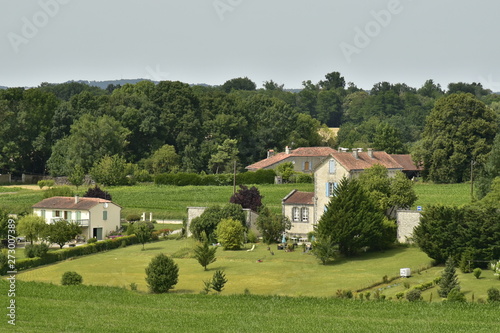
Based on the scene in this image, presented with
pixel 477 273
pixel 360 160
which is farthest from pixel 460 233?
pixel 360 160

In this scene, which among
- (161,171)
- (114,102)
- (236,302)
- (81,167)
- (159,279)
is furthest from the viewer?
(114,102)

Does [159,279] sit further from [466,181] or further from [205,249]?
[466,181]

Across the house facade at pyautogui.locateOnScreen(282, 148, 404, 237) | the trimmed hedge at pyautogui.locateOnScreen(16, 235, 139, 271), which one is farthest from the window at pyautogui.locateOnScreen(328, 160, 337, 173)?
the trimmed hedge at pyautogui.locateOnScreen(16, 235, 139, 271)

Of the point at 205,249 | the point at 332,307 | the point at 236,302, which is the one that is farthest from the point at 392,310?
the point at 205,249

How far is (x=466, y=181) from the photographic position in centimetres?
9150

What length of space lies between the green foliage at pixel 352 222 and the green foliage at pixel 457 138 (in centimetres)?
3883

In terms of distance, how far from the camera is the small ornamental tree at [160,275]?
43.0 meters

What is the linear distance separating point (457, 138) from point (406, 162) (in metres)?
10.2

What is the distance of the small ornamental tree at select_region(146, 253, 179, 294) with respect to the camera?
43.0m

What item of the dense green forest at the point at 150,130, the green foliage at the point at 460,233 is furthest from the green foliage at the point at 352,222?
the dense green forest at the point at 150,130

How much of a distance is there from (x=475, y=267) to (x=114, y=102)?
7602 cm

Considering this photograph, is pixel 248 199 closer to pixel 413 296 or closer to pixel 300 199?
pixel 300 199

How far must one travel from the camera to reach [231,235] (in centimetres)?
5925

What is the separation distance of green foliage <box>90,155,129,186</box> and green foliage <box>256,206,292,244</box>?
124 feet
